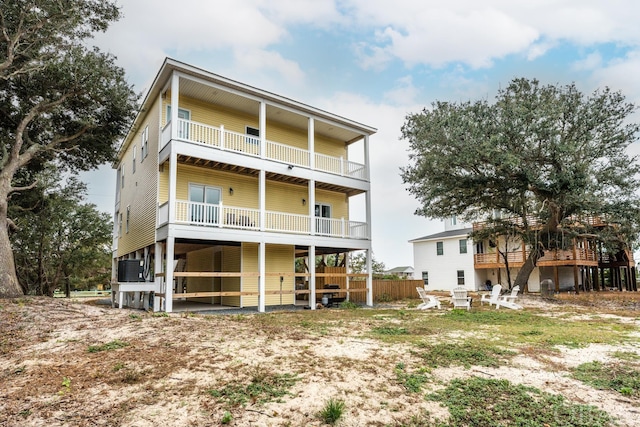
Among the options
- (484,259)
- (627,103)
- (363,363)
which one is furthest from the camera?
(484,259)

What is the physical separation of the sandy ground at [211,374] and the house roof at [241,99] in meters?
8.90

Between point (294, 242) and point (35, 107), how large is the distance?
12.0m

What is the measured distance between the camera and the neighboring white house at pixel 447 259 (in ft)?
107

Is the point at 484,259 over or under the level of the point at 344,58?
under

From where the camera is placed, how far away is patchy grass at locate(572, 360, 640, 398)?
5012mm

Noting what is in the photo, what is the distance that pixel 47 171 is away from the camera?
2266 cm

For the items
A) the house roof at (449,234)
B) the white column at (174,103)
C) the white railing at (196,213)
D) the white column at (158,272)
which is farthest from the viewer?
the house roof at (449,234)

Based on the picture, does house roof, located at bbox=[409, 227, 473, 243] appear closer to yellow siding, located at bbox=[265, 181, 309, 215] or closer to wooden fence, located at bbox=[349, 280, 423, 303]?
wooden fence, located at bbox=[349, 280, 423, 303]

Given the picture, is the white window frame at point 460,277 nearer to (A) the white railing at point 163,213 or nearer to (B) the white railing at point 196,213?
(B) the white railing at point 196,213

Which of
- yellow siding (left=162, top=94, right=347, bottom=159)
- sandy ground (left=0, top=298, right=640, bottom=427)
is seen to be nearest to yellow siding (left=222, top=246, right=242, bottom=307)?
yellow siding (left=162, top=94, right=347, bottom=159)

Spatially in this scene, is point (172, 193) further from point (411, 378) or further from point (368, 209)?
point (411, 378)

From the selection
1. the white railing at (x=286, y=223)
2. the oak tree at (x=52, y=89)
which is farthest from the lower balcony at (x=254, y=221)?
the oak tree at (x=52, y=89)

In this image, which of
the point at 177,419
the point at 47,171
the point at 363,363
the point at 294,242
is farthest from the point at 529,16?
the point at 47,171

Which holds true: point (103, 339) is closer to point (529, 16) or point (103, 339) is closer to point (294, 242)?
point (294, 242)
